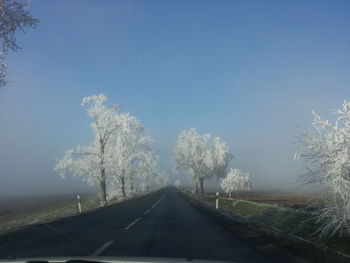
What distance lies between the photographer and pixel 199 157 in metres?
69.7

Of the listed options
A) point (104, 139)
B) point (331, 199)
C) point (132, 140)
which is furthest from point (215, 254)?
point (132, 140)

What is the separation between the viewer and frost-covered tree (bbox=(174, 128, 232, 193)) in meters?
67.6

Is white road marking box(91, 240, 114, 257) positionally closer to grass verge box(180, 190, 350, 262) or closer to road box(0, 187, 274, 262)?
road box(0, 187, 274, 262)

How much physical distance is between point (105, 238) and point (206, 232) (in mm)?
3459

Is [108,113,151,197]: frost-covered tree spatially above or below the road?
above

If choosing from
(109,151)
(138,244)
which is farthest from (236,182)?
(138,244)

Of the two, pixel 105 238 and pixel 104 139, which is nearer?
pixel 105 238

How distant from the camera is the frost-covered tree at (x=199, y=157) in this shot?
67.6m

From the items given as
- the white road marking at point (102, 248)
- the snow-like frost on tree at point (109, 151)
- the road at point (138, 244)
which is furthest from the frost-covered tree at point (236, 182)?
the white road marking at point (102, 248)

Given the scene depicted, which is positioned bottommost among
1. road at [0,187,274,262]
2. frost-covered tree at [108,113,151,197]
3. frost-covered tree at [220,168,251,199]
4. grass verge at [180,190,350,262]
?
grass verge at [180,190,350,262]

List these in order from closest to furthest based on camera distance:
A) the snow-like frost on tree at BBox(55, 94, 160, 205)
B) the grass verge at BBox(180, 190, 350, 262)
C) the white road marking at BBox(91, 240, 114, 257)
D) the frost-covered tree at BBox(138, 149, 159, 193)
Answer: the white road marking at BBox(91, 240, 114, 257) < the grass verge at BBox(180, 190, 350, 262) < the snow-like frost on tree at BBox(55, 94, 160, 205) < the frost-covered tree at BBox(138, 149, 159, 193)

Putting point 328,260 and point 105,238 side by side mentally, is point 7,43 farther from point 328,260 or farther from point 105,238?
point 328,260

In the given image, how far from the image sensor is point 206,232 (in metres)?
13.3

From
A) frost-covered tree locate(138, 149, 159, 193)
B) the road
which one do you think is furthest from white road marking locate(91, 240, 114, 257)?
frost-covered tree locate(138, 149, 159, 193)
